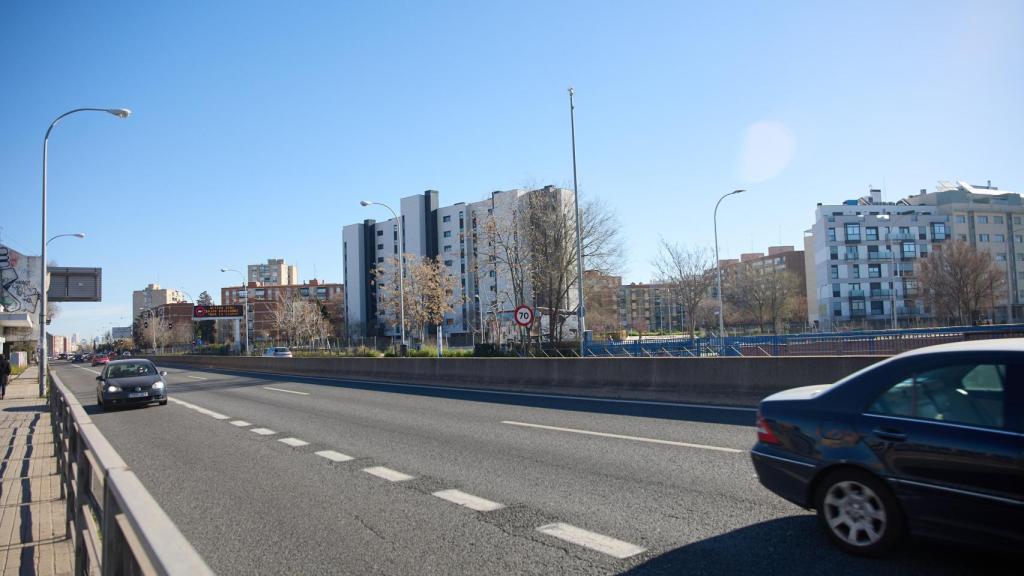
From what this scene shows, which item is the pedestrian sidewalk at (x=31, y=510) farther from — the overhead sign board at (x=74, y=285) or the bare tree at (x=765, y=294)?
the bare tree at (x=765, y=294)

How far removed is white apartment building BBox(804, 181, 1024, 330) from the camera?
88.1 metres

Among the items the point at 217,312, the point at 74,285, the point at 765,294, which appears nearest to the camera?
the point at 74,285

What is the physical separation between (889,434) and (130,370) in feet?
63.1

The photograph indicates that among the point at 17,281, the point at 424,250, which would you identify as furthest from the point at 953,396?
the point at 424,250

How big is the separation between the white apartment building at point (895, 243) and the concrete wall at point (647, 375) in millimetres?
77104

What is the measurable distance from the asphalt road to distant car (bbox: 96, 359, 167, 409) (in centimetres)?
478

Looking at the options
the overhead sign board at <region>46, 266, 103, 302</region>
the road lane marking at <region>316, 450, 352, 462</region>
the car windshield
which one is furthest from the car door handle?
the overhead sign board at <region>46, 266, 103, 302</region>

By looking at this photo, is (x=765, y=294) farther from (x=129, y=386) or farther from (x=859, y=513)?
(x=859, y=513)

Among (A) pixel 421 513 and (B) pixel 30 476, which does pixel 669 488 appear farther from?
(B) pixel 30 476

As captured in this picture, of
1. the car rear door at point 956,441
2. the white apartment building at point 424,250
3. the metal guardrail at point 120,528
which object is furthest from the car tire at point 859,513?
the white apartment building at point 424,250

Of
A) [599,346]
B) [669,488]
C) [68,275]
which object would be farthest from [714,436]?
[68,275]

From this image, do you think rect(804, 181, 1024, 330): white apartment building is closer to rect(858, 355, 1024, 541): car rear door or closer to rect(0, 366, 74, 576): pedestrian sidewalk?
rect(0, 366, 74, 576): pedestrian sidewalk

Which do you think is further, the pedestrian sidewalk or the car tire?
the pedestrian sidewalk

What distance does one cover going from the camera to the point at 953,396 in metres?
4.21
